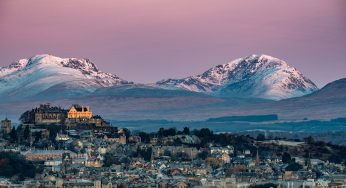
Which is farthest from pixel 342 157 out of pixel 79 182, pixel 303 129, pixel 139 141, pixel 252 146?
pixel 303 129

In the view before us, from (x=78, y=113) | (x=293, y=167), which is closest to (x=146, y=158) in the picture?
(x=293, y=167)

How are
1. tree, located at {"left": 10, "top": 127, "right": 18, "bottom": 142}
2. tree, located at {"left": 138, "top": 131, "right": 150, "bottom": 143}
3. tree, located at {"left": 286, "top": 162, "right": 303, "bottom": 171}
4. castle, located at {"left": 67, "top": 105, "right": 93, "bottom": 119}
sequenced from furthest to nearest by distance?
castle, located at {"left": 67, "top": 105, "right": 93, "bottom": 119}
tree, located at {"left": 138, "top": 131, "right": 150, "bottom": 143}
tree, located at {"left": 10, "top": 127, "right": 18, "bottom": 142}
tree, located at {"left": 286, "top": 162, "right": 303, "bottom": 171}

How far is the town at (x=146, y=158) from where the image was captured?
74.4m

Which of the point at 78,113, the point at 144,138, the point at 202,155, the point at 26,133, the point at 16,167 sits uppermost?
the point at 78,113

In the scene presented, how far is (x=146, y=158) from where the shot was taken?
88.9 metres

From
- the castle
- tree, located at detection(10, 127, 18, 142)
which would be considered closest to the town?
the castle

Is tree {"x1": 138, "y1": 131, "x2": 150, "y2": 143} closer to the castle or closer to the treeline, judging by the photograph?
the castle

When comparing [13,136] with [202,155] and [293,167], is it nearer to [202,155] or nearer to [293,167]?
[202,155]

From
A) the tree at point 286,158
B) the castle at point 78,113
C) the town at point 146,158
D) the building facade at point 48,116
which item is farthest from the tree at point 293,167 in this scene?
the castle at point 78,113

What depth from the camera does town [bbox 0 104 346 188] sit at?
74.4 meters

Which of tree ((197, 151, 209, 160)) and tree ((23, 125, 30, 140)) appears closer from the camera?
tree ((197, 151, 209, 160))

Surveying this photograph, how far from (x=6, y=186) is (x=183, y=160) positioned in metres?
21.7

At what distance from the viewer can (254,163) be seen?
86625mm

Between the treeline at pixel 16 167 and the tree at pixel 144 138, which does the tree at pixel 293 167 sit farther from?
the treeline at pixel 16 167
